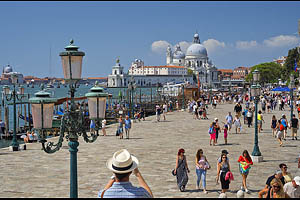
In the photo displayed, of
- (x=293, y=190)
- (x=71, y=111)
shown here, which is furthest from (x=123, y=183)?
(x=293, y=190)

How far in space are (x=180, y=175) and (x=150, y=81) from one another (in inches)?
6210

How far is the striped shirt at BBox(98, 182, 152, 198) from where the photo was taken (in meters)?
3.43

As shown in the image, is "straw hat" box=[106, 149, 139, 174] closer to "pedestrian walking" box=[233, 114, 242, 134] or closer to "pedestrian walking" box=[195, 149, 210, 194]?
"pedestrian walking" box=[195, 149, 210, 194]

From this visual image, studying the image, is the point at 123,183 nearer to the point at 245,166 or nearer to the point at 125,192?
the point at 125,192

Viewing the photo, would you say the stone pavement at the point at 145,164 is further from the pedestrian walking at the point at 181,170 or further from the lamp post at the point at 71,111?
the lamp post at the point at 71,111

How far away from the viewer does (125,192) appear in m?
3.47

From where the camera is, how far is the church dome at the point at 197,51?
6663 inches

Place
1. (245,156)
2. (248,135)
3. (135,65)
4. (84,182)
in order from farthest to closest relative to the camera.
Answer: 1. (135,65)
2. (248,135)
3. (84,182)
4. (245,156)

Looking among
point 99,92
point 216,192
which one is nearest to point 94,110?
point 99,92

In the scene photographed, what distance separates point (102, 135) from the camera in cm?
1739

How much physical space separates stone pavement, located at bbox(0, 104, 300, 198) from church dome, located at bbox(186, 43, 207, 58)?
153914mm

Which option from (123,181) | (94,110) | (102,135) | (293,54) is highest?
(293,54)

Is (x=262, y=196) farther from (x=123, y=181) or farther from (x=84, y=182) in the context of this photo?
(x=84, y=182)

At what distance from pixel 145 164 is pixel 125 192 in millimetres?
7191
